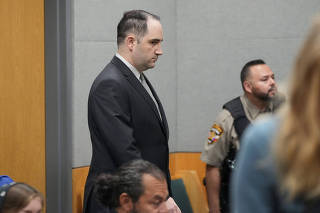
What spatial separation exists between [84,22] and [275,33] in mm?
1837

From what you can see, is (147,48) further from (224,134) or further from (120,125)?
(224,134)

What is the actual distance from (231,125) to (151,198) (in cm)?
170

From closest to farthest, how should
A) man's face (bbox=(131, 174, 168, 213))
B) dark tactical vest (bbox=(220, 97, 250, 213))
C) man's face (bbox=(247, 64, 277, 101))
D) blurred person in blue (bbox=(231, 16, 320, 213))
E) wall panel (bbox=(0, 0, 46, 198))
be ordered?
blurred person in blue (bbox=(231, 16, 320, 213)), man's face (bbox=(131, 174, 168, 213)), wall panel (bbox=(0, 0, 46, 198)), dark tactical vest (bbox=(220, 97, 250, 213)), man's face (bbox=(247, 64, 277, 101))

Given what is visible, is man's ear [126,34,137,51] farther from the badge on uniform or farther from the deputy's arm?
the deputy's arm

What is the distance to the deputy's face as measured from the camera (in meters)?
2.78

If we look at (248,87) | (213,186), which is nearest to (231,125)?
(248,87)

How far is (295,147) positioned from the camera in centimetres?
107

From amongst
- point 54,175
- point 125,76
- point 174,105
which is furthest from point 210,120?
point 125,76

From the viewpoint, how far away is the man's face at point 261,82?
14.5ft

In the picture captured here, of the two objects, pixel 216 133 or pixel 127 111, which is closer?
pixel 127 111

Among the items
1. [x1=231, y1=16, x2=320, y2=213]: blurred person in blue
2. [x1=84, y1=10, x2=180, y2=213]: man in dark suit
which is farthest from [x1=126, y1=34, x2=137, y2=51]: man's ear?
[x1=231, y1=16, x2=320, y2=213]: blurred person in blue

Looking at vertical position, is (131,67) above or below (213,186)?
above

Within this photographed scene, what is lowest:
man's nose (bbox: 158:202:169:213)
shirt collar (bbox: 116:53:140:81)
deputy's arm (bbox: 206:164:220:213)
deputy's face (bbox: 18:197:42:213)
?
deputy's arm (bbox: 206:164:220:213)

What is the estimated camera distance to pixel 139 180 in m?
2.70
